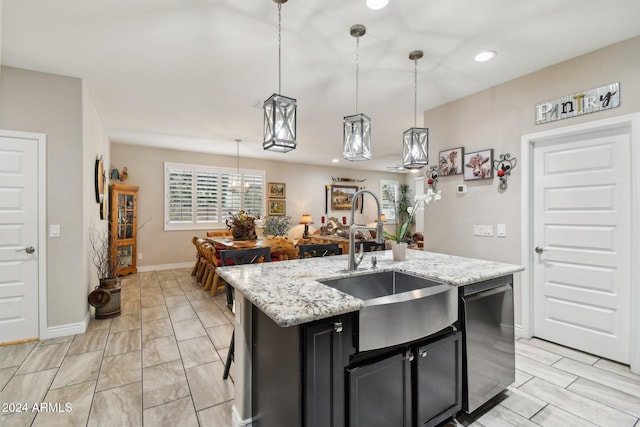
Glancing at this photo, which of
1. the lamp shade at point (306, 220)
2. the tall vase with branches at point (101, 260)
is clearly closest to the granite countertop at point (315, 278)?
the tall vase with branches at point (101, 260)

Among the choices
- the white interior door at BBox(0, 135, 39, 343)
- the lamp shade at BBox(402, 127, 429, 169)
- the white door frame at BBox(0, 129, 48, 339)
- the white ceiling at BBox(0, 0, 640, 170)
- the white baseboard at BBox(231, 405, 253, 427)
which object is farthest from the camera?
the white door frame at BBox(0, 129, 48, 339)

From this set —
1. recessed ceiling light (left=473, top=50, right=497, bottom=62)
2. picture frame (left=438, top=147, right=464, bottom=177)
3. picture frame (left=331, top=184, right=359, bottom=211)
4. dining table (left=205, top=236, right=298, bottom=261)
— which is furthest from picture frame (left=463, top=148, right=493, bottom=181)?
picture frame (left=331, top=184, right=359, bottom=211)

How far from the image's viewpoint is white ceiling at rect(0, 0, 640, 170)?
213 cm

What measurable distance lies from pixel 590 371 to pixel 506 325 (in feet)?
3.87

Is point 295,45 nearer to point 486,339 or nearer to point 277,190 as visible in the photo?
point 486,339

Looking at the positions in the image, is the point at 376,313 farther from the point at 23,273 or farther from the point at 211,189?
the point at 211,189

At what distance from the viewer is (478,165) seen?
3455 mm

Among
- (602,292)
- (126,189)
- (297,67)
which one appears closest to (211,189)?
(126,189)

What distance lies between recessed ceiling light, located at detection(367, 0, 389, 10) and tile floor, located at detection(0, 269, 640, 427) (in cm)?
283

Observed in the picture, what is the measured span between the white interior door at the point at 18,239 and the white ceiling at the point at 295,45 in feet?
2.99

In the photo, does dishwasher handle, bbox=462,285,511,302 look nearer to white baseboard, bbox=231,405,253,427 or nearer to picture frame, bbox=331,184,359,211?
white baseboard, bbox=231,405,253,427

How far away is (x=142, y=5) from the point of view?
210cm

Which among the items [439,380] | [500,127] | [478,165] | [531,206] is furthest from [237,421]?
[500,127]

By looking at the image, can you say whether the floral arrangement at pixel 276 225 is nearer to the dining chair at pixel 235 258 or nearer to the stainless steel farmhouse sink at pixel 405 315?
the dining chair at pixel 235 258
